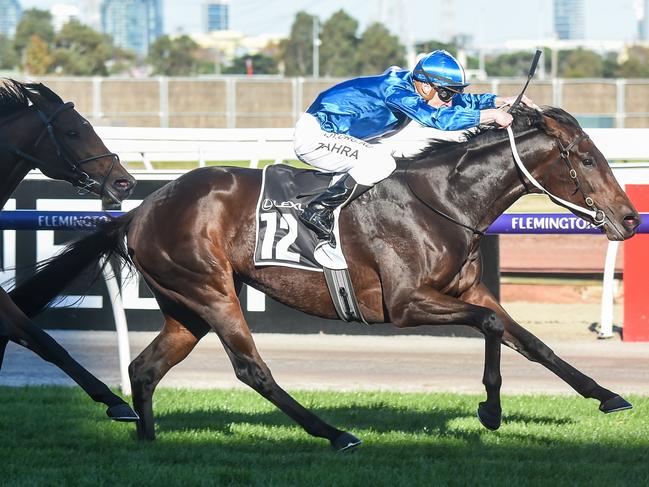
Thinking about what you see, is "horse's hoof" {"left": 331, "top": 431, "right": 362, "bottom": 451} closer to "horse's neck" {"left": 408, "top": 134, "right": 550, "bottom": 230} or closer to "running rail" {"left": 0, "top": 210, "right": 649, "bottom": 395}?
"horse's neck" {"left": 408, "top": 134, "right": 550, "bottom": 230}

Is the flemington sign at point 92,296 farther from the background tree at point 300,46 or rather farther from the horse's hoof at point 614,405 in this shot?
the background tree at point 300,46

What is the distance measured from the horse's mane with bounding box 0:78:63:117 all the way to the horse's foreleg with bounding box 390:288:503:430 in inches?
79.5

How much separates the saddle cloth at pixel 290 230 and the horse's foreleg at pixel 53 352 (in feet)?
2.77

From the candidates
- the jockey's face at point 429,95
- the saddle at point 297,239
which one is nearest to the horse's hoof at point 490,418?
the saddle at point 297,239

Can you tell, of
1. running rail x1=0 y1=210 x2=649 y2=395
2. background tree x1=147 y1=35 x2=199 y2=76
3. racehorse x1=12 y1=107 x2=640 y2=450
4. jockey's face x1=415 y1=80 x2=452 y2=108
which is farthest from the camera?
background tree x1=147 y1=35 x2=199 y2=76

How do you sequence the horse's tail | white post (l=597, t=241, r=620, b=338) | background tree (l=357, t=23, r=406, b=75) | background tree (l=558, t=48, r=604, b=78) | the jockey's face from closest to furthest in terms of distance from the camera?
the jockey's face → the horse's tail → white post (l=597, t=241, r=620, b=338) → background tree (l=357, t=23, r=406, b=75) → background tree (l=558, t=48, r=604, b=78)

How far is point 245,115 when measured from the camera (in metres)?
29.8

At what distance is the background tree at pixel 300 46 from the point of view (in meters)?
68.2

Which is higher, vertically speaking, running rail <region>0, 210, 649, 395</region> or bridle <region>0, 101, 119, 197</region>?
bridle <region>0, 101, 119, 197</region>

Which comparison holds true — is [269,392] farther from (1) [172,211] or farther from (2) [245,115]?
(2) [245,115]

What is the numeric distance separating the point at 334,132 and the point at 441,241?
26.9 inches

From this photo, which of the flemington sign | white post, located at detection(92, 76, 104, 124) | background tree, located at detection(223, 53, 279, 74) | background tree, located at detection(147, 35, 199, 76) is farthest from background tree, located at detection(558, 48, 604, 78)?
the flemington sign

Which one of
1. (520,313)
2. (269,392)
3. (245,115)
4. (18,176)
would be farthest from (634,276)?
(245,115)

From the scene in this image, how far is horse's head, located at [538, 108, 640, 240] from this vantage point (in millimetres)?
4695
